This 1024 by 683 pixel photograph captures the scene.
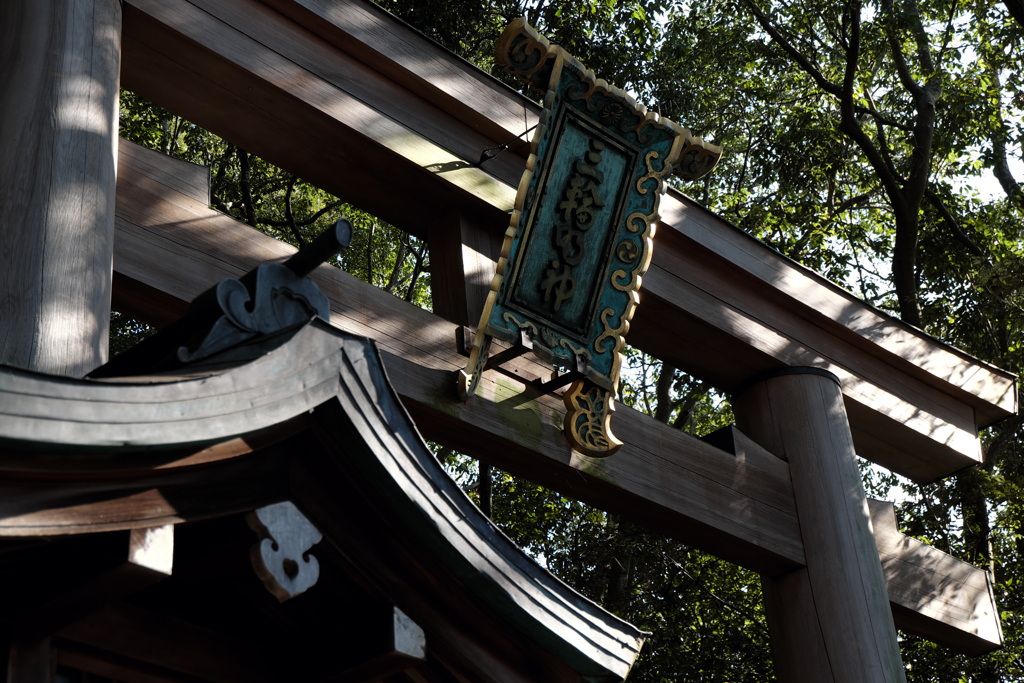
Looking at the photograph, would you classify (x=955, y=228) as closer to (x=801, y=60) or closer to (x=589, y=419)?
(x=801, y=60)

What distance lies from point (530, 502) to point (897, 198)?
12.5ft

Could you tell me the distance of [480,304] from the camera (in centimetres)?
348

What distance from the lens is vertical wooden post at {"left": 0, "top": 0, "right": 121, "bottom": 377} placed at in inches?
86.3

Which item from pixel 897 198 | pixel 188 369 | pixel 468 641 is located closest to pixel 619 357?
pixel 468 641

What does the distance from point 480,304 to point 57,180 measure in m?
1.45

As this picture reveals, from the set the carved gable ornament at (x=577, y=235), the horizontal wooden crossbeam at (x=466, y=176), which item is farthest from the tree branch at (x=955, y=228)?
the carved gable ornament at (x=577, y=235)

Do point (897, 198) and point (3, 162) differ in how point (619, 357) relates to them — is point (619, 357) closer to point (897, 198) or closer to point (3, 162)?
point (3, 162)

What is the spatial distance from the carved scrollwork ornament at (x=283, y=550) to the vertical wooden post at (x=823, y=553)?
101 inches

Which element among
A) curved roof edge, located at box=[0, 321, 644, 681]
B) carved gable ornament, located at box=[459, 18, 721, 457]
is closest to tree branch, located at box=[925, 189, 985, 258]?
carved gable ornament, located at box=[459, 18, 721, 457]

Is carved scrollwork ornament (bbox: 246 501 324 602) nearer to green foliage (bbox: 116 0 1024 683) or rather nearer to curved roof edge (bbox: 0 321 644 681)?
curved roof edge (bbox: 0 321 644 681)

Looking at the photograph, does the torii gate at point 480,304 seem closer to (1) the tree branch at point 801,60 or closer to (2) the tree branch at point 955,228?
(2) the tree branch at point 955,228

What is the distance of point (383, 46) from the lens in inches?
134

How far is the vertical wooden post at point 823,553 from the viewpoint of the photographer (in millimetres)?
3770

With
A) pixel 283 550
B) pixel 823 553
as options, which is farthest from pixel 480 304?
pixel 283 550
